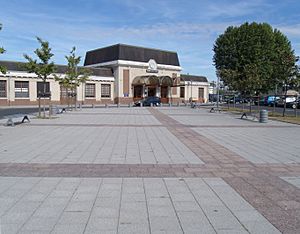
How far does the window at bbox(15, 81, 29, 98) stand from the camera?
44656 mm

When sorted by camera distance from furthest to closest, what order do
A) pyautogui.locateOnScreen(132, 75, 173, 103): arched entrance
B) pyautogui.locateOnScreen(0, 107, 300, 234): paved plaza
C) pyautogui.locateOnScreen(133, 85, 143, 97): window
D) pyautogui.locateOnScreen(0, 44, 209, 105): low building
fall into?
1. pyautogui.locateOnScreen(133, 85, 143, 97): window
2. pyautogui.locateOnScreen(132, 75, 173, 103): arched entrance
3. pyautogui.locateOnScreen(0, 44, 209, 105): low building
4. pyautogui.locateOnScreen(0, 107, 300, 234): paved plaza

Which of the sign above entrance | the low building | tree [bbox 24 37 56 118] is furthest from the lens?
the sign above entrance

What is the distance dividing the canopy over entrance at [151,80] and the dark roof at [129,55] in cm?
372

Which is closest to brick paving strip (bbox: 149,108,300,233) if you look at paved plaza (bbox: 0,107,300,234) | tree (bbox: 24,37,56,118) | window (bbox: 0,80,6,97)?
paved plaza (bbox: 0,107,300,234)

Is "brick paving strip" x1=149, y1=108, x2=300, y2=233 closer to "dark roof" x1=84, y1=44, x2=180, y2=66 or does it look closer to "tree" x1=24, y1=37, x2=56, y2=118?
"tree" x1=24, y1=37, x2=56, y2=118

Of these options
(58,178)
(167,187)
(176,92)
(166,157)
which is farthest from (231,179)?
(176,92)

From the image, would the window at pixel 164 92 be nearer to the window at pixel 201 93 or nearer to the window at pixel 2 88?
the window at pixel 201 93

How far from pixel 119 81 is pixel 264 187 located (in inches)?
2015

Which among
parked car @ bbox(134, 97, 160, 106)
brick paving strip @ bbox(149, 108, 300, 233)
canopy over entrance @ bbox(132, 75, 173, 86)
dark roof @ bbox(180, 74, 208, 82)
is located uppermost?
dark roof @ bbox(180, 74, 208, 82)

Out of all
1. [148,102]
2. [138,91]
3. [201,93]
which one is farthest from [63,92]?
[201,93]

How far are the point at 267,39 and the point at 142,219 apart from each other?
56157 mm

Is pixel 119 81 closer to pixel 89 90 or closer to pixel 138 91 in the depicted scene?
pixel 138 91

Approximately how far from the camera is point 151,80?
59.4 metres

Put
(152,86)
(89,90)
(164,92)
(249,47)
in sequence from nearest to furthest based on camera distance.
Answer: (89,90) → (249,47) → (152,86) → (164,92)
